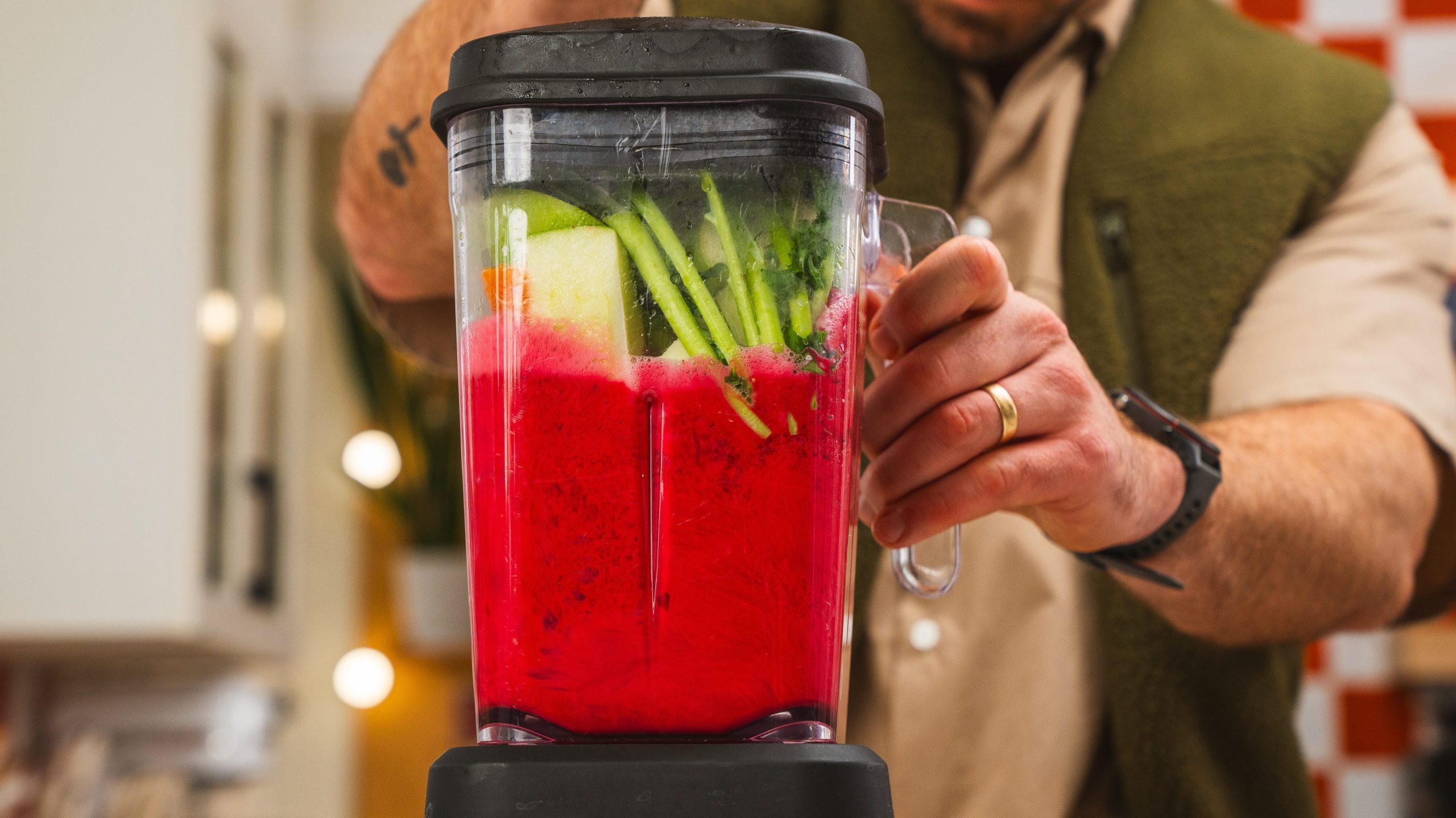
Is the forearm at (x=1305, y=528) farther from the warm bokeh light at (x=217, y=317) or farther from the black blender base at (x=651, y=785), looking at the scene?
the warm bokeh light at (x=217, y=317)

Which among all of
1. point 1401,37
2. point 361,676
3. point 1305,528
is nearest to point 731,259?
point 1305,528

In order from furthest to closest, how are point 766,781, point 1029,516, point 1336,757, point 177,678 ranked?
1. point 177,678
2. point 1336,757
3. point 1029,516
4. point 766,781

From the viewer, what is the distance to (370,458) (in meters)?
2.34

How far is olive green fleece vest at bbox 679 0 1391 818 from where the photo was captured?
2.74 ft

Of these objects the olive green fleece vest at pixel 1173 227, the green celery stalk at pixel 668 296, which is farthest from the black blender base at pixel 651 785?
the olive green fleece vest at pixel 1173 227

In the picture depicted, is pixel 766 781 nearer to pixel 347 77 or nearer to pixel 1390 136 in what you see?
pixel 1390 136

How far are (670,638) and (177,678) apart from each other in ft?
6.73

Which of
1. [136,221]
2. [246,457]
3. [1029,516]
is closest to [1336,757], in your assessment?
[1029,516]

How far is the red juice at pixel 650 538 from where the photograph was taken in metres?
0.41

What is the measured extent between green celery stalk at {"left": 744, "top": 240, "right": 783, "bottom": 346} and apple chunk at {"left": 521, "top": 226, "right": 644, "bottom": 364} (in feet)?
0.13

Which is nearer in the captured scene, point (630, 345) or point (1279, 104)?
point (630, 345)

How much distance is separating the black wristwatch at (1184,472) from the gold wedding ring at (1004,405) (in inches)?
5.1

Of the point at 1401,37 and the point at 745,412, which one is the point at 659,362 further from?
the point at 1401,37

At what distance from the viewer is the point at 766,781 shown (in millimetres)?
379
